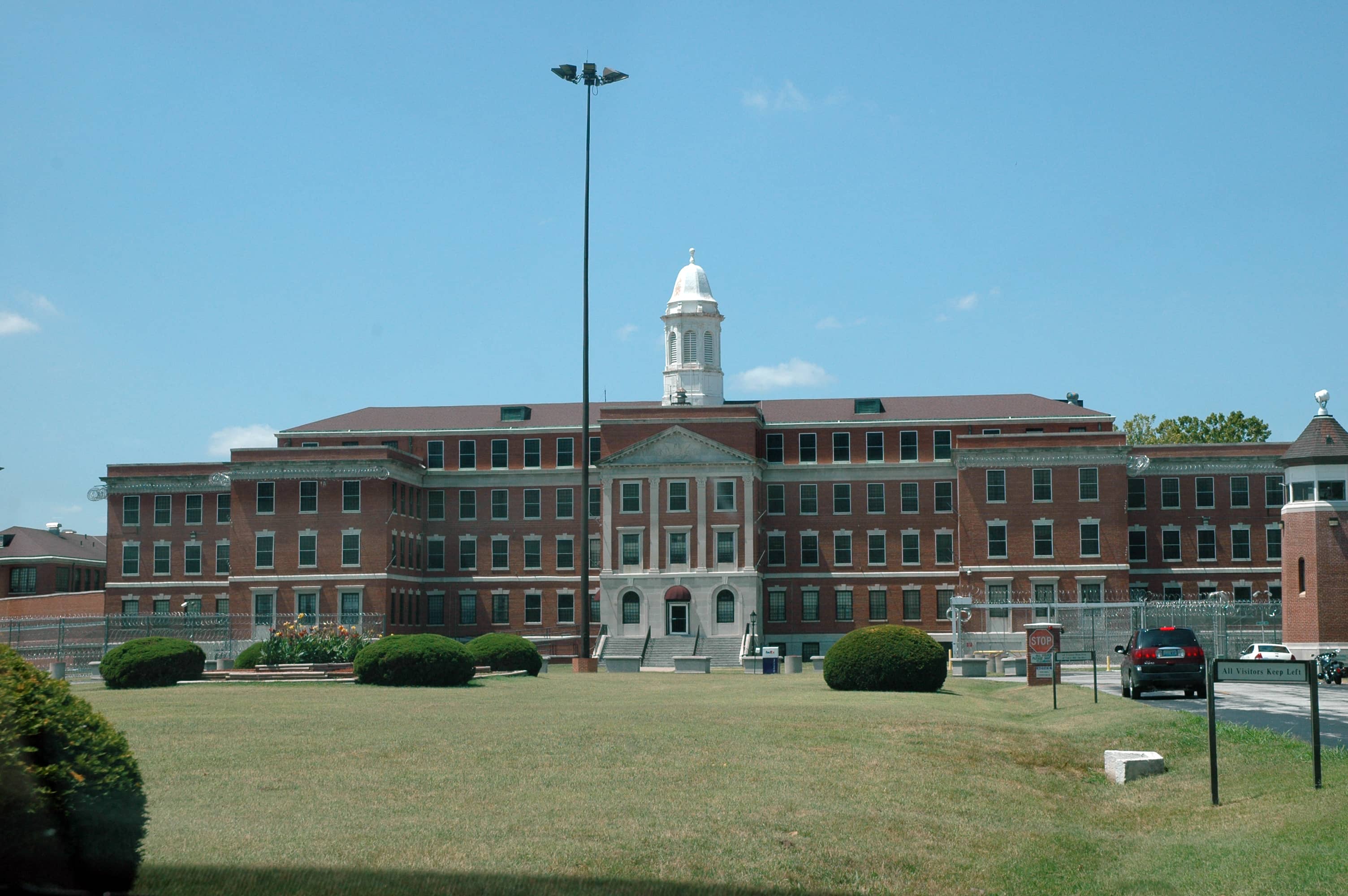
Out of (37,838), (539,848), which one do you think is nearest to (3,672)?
(37,838)

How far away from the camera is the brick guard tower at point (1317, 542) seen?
2191 inches

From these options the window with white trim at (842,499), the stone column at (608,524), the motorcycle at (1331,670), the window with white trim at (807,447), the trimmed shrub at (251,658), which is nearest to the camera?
the motorcycle at (1331,670)

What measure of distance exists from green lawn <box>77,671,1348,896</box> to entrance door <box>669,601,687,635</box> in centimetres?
5081

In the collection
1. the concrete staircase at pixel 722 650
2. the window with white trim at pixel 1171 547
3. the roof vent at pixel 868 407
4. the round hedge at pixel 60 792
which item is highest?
the roof vent at pixel 868 407

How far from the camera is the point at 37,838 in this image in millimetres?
9727

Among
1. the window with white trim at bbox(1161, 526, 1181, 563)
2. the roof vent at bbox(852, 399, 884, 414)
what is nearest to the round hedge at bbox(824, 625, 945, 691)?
the roof vent at bbox(852, 399, 884, 414)

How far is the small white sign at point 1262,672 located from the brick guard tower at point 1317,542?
4262cm

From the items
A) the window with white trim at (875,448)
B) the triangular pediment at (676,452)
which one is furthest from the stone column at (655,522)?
the window with white trim at (875,448)

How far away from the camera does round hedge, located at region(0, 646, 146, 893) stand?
965 cm

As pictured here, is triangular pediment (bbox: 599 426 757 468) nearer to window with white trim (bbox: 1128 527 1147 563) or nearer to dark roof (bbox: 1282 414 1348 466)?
window with white trim (bbox: 1128 527 1147 563)

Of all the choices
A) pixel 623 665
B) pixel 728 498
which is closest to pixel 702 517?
pixel 728 498

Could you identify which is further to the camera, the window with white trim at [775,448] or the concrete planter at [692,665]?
the window with white trim at [775,448]

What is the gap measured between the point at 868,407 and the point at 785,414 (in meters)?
5.16

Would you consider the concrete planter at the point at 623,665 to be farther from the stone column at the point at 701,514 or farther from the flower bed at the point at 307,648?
the stone column at the point at 701,514
